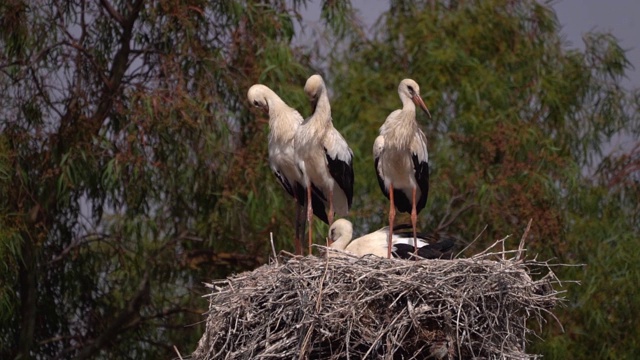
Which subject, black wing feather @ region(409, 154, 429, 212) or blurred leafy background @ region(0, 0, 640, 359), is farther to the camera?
blurred leafy background @ region(0, 0, 640, 359)

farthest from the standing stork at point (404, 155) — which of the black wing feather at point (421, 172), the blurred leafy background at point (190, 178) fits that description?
the blurred leafy background at point (190, 178)

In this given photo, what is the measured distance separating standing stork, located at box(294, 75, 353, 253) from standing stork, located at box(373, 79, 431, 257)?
0.24m

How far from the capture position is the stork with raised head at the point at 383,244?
880 centimetres

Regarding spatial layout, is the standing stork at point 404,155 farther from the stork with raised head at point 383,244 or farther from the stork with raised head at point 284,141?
the stork with raised head at point 284,141

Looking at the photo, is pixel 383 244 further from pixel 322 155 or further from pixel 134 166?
pixel 134 166

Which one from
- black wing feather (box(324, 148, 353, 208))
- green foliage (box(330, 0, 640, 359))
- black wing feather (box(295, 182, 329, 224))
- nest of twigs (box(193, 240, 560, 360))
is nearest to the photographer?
nest of twigs (box(193, 240, 560, 360))

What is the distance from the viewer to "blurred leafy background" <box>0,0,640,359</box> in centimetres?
1168

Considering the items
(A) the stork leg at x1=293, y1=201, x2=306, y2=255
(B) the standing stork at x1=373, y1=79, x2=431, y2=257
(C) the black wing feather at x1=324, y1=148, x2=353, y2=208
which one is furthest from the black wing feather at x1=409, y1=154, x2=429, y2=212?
(A) the stork leg at x1=293, y1=201, x2=306, y2=255

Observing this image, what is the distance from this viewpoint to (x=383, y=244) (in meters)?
8.98

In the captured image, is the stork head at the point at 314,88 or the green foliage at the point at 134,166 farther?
the green foliage at the point at 134,166

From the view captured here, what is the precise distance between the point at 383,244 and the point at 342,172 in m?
0.55

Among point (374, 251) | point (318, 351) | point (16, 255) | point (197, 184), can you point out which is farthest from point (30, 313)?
point (318, 351)

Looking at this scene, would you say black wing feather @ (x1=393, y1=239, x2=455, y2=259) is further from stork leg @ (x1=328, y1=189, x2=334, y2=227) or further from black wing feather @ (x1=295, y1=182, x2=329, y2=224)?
black wing feather @ (x1=295, y1=182, x2=329, y2=224)

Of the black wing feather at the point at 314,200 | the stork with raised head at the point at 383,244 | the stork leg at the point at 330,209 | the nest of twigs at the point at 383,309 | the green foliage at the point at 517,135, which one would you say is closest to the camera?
the nest of twigs at the point at 383,309
